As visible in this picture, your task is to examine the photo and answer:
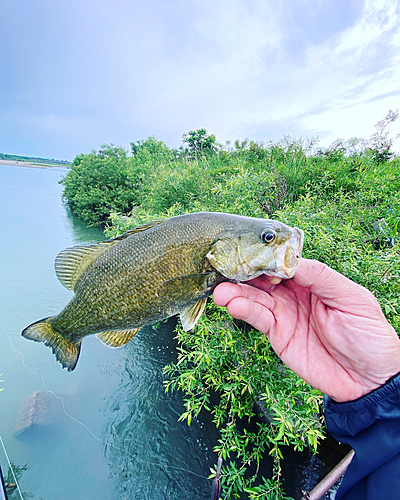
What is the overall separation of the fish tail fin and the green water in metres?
3.22

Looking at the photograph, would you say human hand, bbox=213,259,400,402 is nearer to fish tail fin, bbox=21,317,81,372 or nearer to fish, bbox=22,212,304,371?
fish, bbox=22,212,304,371

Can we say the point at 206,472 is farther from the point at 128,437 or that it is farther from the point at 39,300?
the point at 39,300

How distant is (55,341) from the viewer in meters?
1.85

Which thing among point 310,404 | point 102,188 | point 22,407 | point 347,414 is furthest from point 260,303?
point 102,188

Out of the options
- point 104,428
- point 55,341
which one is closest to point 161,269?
point 55,341

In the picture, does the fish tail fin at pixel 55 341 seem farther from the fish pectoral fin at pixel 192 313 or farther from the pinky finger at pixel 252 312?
the pinky finger at pixel 252 312

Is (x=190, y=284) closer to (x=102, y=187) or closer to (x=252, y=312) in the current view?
(x=252, y=312)

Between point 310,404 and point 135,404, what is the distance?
3544 mm

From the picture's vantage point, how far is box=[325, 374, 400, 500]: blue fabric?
4.10 feet

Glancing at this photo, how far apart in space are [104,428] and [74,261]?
4.12m

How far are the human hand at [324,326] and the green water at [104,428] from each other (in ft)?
11.0

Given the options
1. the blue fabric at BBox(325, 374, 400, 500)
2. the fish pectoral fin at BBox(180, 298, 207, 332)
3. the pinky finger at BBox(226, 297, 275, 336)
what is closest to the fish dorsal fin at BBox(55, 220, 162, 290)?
the fish pectoral fin at BBox(180, 298, 207, 332)

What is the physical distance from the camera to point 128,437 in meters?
4.20

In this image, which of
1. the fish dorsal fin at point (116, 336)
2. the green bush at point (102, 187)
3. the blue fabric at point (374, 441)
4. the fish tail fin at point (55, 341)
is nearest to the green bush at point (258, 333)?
the blue fabric at point (374, 441)
